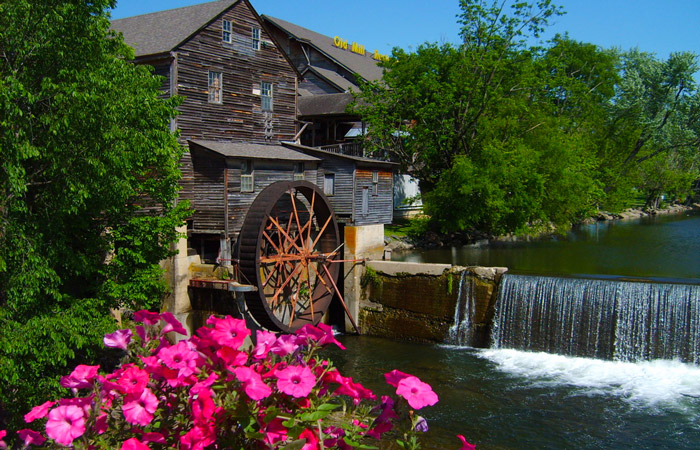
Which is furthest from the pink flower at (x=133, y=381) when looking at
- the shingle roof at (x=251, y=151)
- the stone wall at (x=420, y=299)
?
the stone wall at (x=420, y=299)

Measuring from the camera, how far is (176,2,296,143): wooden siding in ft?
67.2

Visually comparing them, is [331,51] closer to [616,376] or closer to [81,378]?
[616,376]

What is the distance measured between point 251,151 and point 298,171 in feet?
6.76

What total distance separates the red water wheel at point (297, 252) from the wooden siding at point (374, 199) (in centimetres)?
151

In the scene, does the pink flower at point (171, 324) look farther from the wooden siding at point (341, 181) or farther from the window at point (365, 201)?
the window at point (365, 201)

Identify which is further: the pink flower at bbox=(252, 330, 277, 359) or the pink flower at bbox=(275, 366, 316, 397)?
the pink flower at bbox=(252, 330, 277, 359)

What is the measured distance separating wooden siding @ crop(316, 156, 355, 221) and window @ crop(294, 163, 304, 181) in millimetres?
864

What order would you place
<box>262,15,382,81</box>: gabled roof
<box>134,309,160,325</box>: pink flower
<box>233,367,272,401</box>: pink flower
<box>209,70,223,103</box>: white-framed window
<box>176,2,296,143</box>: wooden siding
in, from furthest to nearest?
<box>262,15,382,81</box>: gabled roof, <box>209,70,223,103</box>: white-framed window, <box>176,2,296,143</box>: wooden siding, <box>134,309,160,325</box>: pink flower, <box>233,367,272,401</box>: pink flower

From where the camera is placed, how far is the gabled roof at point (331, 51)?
43094mm

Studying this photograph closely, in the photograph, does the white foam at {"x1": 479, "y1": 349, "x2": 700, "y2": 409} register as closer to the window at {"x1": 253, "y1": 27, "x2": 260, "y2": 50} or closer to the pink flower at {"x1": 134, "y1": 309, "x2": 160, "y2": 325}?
the window at {"x1": 253, "y1": 27, "x2": 260, "y2": 50}

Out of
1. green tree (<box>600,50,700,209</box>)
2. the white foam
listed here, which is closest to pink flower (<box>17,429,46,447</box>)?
the white foam

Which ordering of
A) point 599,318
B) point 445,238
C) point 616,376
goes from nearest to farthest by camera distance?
point 616,376
point 599,318
point 445,238

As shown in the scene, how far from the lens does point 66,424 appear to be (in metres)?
2.76

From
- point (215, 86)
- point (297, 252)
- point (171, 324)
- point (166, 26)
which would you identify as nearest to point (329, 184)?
point (297, 252)
